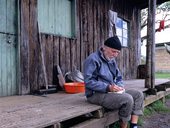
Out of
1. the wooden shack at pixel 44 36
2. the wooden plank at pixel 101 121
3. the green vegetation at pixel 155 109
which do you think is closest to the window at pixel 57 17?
the wooden shack at pixel 44 36

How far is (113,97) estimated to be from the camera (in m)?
3.88

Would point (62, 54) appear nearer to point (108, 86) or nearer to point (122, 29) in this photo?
point (108, 86)

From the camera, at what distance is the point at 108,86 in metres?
3.85

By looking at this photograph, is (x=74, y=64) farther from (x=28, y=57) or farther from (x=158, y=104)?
(x=158, y=104)

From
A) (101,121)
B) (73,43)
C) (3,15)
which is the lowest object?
(101,121)

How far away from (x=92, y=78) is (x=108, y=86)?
0.25m

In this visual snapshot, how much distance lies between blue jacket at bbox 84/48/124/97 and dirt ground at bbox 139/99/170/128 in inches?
75.1

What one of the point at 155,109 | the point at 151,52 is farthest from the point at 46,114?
the point at 155,109

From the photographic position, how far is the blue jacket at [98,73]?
12.7ft

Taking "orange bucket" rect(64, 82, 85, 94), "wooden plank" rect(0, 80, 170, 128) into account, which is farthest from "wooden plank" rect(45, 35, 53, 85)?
"wooden plank" rect(0, 80, 170, 128)

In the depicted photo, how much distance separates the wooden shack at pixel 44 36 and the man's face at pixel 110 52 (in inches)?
70.4

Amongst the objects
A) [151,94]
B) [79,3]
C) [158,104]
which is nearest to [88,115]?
[151,94]

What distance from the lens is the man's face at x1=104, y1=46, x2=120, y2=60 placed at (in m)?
3.92

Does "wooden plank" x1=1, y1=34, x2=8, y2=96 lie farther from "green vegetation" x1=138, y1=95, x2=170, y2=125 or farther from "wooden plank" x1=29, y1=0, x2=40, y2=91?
"green vegetation" x1=138, y1=95, x2=170, y2=125
